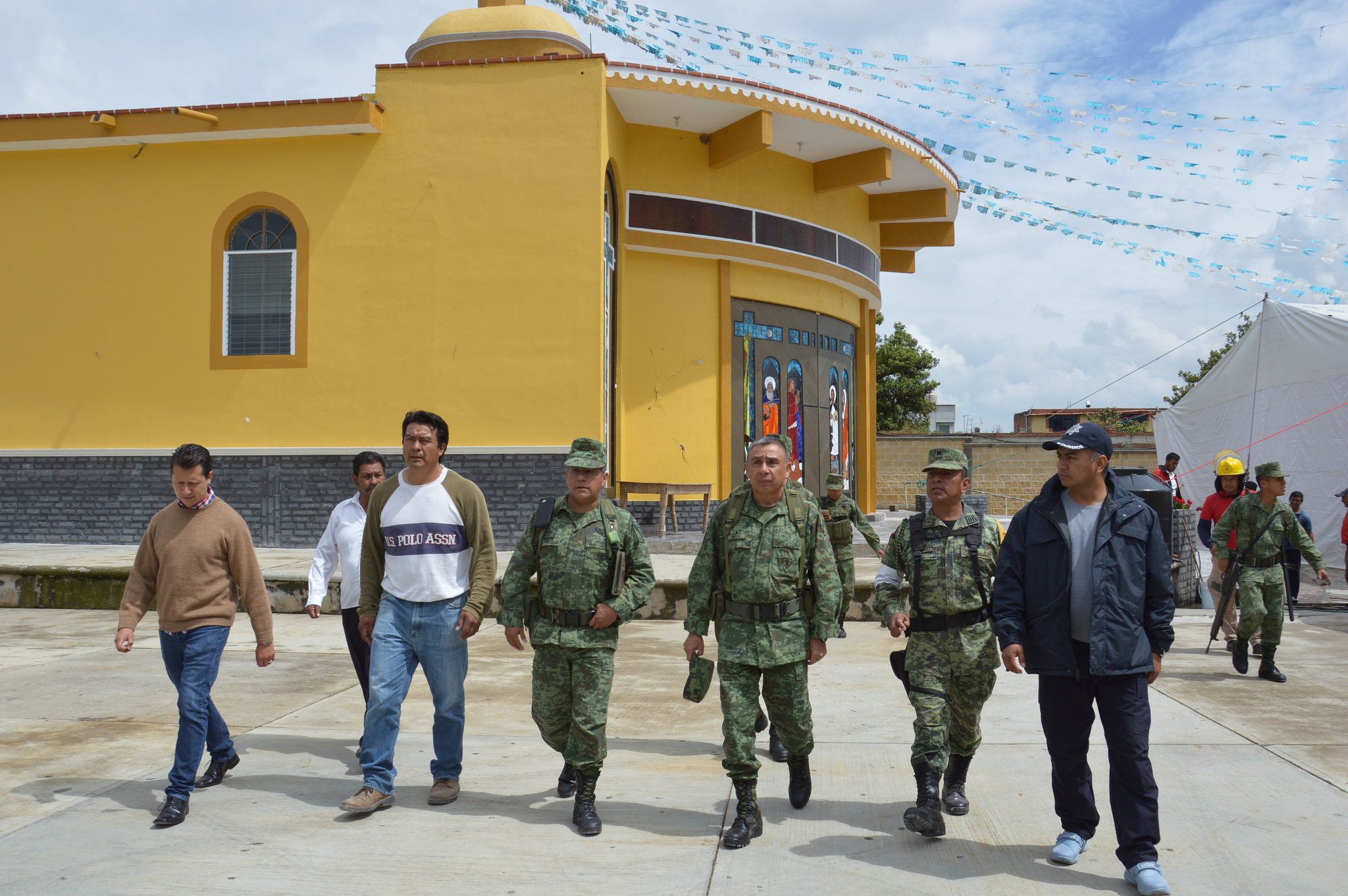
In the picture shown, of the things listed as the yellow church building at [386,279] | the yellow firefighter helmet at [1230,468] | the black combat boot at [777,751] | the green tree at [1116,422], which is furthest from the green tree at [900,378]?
the black combat boot at [777,751]

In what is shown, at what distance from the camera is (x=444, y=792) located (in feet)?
15.4

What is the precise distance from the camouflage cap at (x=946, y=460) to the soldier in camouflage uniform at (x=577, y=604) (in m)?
1.41

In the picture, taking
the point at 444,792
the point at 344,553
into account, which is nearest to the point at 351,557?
the point at 344,553

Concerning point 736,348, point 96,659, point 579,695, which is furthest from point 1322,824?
point 736,348

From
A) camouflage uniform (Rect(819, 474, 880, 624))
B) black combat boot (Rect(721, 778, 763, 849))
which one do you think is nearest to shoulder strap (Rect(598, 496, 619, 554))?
black combat boot (Rect(721, 778, 763, 849))

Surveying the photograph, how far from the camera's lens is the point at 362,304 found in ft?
44.7

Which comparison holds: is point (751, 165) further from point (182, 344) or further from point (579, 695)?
point (579, 695)

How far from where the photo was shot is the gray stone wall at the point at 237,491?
13.3 metres

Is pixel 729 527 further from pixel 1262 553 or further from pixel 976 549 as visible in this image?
pixel 1262 553

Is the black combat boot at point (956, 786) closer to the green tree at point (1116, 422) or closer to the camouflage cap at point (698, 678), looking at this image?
the camouflage cap at point (698, 678)

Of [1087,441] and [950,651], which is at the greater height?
[1087,441]

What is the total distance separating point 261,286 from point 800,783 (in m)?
11.8

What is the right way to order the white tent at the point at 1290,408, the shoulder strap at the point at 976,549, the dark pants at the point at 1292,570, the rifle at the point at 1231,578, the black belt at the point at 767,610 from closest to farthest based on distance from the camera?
1. the black belt at the point at 767,610
2. the shoulder strap at the point at 976,549
3. the rifle at the point at 1231,578
4. the dark pants at the point at 1292,570
5. the white tent at the point at 1290,408

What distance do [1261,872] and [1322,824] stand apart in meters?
0.76
